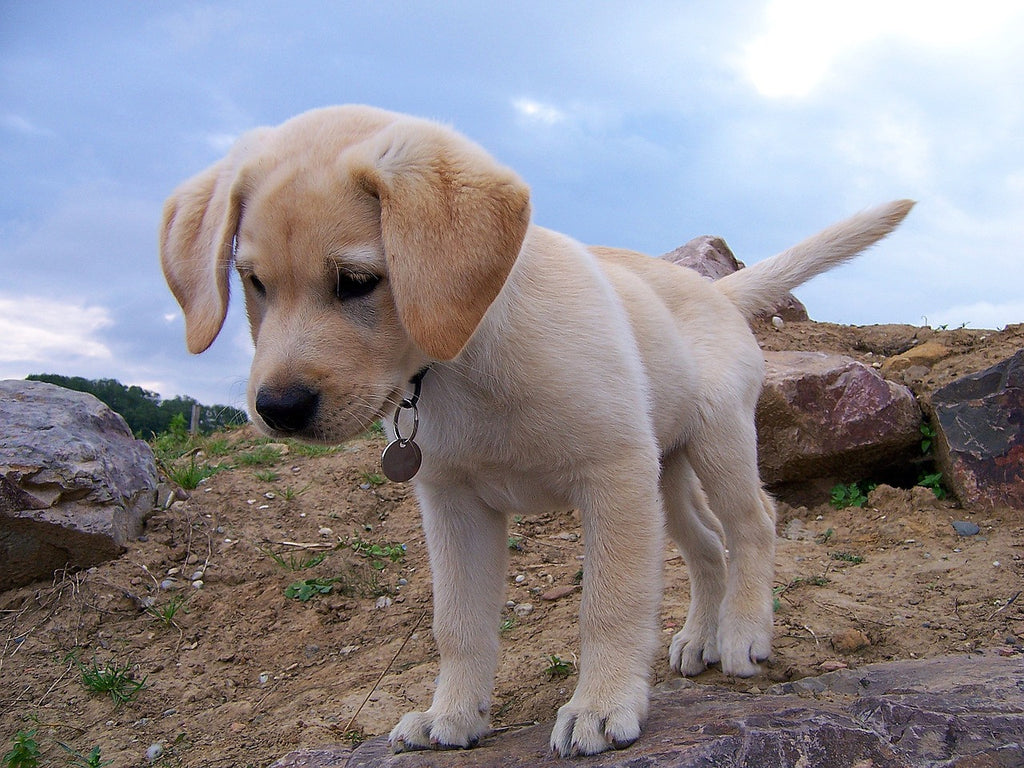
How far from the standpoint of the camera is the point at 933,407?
545 cm

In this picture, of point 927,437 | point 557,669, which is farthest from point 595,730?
point 927,437

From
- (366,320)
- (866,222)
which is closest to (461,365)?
(366,320)

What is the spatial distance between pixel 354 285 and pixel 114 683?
117 inches

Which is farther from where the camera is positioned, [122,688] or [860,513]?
[860,513]

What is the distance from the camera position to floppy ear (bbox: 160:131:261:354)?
257cm

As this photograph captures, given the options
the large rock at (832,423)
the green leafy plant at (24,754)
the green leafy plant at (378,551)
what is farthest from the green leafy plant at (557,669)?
the large rock at (832,423)

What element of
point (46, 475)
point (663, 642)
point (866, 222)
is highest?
point (866, 222)

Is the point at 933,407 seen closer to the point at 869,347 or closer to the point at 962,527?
the point at 962,527

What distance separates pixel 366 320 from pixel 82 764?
8.69 feet

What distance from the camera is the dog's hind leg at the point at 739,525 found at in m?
3.38

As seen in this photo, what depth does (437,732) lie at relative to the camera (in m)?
2.85

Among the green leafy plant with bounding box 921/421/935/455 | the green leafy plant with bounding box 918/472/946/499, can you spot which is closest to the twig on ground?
the green leafy plant with bounding box 918/472/946/499

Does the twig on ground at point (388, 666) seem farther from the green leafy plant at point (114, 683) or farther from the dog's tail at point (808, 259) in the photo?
the dog's tail at point (808, 259)

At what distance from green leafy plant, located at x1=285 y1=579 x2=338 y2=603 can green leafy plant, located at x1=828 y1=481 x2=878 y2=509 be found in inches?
122
